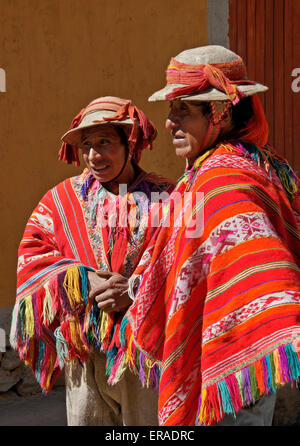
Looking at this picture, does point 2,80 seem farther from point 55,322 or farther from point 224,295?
point 224,295

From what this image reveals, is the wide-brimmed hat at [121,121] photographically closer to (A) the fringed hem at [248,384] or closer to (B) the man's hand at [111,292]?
(B) the man's hand at [111,292]

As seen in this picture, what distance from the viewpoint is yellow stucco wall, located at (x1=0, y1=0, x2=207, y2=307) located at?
5.23m

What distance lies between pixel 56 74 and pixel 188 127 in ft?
9.31

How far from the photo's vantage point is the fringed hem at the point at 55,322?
3.32 m

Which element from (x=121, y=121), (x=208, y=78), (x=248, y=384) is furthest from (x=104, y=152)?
(x=248, y=384)

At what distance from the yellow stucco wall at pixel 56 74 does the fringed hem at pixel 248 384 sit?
300 cm

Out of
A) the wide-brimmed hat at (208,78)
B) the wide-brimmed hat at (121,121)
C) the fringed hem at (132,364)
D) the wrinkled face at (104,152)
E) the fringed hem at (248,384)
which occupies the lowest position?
the fringed hem at (132,364)

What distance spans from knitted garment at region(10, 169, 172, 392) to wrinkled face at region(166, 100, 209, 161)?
26.5 inches

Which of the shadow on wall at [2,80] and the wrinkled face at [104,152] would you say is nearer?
the wrinkled face at [104,152]

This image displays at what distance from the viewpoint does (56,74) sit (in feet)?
17.8

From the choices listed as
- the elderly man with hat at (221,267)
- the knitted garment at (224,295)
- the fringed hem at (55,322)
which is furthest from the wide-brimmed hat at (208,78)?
the fringed hem at (55,322)

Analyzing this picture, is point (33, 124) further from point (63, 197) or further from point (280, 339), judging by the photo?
point (280, 339)

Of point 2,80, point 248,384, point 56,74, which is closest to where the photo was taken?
point 248,384

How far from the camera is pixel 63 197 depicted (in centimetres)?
358
